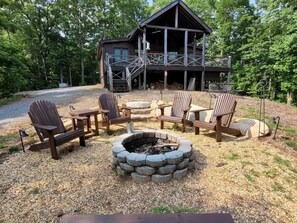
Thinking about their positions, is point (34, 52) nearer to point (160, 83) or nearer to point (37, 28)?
point (37, 28)

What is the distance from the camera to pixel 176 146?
139 inches

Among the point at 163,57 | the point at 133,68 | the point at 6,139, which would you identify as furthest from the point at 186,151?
the point at 163,57

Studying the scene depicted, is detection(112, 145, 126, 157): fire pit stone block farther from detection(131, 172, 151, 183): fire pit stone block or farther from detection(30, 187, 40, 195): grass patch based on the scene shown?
detection(30, 187, 40, 195): grass patch

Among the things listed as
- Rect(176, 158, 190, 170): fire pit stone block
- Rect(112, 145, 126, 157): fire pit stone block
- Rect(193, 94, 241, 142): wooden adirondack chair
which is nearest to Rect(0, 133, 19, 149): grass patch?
Rect(112, 145, 126, 157): fire pit stone block

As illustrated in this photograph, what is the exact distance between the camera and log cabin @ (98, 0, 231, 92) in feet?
39.0

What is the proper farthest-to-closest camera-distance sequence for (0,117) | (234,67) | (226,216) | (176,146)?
(234,67)
(0,117)
(176,146)
(226,216)

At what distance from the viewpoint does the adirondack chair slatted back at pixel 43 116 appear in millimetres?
3727

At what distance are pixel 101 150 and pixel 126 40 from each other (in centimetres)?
1282

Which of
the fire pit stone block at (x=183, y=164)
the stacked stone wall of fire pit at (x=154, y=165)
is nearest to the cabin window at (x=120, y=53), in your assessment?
the stacked stone wall of fire pit at (x=154, y=165)

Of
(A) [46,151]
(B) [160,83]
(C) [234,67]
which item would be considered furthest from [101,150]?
(C) [234,67]

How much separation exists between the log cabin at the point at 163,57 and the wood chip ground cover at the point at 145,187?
8047 mm

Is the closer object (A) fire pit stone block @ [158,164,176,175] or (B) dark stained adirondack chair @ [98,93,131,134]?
(A) fire pit stone block @ [158,164,176,175]

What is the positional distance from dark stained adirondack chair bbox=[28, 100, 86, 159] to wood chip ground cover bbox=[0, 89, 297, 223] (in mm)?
255

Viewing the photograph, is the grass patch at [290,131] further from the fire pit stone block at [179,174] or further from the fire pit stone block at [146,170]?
the fire pit stone block at [146,170]
